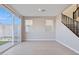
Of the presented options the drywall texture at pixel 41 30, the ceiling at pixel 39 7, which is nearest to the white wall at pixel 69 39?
the ceiling at pixel 39 7

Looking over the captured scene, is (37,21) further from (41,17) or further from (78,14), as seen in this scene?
(78,14)

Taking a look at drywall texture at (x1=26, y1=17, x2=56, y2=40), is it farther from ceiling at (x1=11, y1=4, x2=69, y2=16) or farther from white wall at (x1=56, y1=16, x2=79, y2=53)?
ceiling at (x1=11, y1=4, x2=69, y2=16)

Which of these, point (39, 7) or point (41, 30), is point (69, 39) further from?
point (41, 30)

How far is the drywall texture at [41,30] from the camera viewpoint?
14.2 meters

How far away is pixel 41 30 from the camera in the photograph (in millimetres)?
14297

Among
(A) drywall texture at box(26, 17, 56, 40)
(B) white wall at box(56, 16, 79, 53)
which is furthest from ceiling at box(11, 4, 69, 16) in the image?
(A) drywall texture at box(26, 17, 56, 40)

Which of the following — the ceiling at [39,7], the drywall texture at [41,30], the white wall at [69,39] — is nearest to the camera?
the white wall at [69,39]

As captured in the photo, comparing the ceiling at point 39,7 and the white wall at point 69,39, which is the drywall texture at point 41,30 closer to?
the white wall at point 69,39

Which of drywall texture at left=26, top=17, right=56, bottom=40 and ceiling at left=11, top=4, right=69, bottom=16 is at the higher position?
ceiling at left=11, top=4, right=69, bottom=16

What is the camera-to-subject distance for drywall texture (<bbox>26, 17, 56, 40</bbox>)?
14156 mm

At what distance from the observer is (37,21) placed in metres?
14.5
